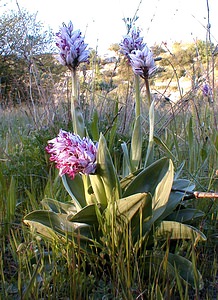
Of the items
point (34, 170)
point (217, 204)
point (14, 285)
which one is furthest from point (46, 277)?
point (34, 170)

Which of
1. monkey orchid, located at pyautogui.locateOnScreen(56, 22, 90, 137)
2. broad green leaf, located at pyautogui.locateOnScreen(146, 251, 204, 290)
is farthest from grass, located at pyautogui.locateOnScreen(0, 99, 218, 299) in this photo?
monkey orchid, located at pyautogui.locateOnScreen(56, 22, 90, 137)

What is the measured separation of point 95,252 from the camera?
1257 millimetres

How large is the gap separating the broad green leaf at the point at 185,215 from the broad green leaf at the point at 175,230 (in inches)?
5.3

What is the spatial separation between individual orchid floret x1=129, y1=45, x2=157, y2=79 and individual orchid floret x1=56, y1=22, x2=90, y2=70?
162 mm

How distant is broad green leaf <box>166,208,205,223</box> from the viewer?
1342 mm

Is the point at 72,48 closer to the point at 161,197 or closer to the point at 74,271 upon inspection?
the point at 161,197

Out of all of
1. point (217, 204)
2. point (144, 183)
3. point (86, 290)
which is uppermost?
point (144, 183)

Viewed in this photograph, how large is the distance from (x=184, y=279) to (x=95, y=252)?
0.30 m

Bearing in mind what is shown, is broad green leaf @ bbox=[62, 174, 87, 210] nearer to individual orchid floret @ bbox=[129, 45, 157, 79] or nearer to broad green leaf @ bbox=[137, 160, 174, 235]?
broad green leaf @ bbox=[137, 160, 174, 235]

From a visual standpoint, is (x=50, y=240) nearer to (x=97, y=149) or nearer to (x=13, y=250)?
(x=13, y=250)

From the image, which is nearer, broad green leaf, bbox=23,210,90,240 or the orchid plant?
the orchid plant


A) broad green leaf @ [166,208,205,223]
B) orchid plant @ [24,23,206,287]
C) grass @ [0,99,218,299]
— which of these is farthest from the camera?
broad green leaf @ [166,208,205,223]

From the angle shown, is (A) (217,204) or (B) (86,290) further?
(A) (217,204)

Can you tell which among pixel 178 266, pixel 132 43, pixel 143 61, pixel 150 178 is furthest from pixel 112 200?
pixel 132 43
